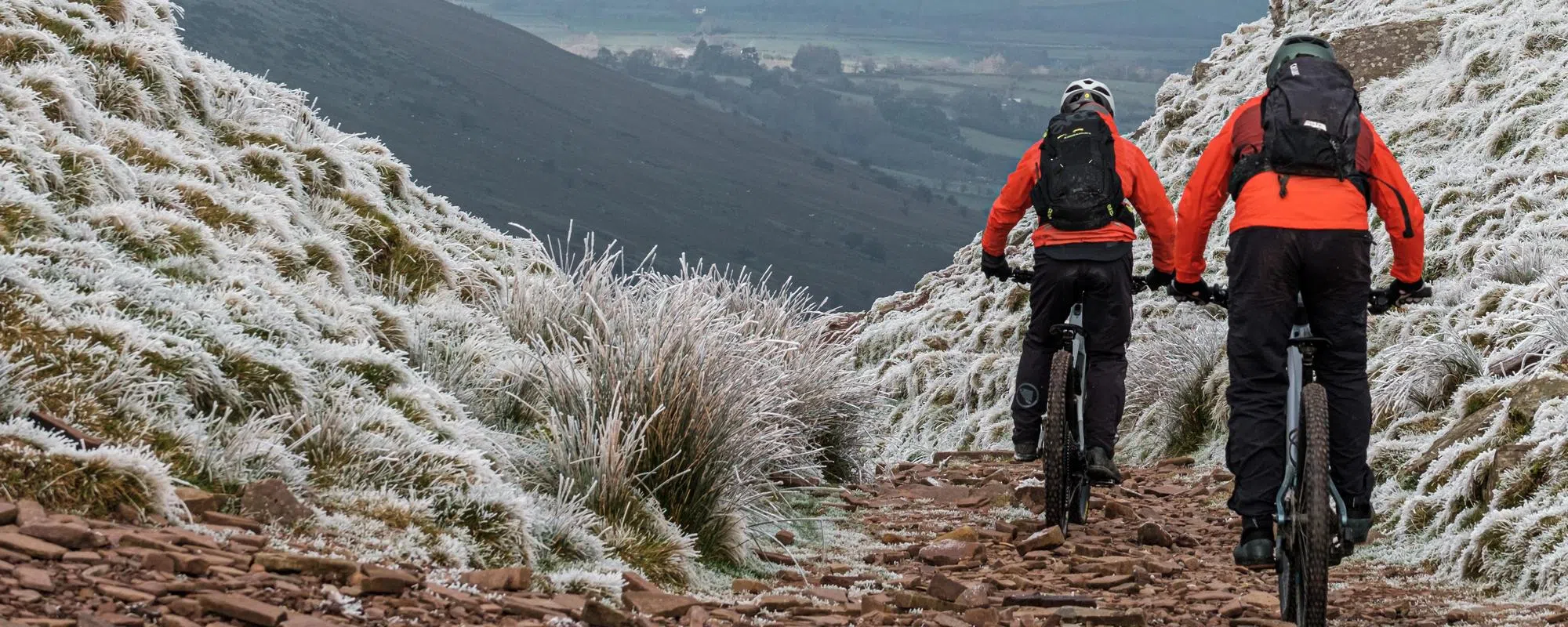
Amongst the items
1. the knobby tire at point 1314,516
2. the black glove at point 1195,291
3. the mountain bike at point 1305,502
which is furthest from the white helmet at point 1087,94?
the knobby tire at point 1314,516

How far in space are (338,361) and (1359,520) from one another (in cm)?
448

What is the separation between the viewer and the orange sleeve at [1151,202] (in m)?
7.44

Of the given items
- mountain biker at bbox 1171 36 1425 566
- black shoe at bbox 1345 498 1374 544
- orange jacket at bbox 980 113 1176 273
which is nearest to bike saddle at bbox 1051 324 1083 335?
orange jacket at bbox 980 113 1176 273

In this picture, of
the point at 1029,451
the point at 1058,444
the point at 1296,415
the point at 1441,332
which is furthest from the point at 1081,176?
the point at 1441,332

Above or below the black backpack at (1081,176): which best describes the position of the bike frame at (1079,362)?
below

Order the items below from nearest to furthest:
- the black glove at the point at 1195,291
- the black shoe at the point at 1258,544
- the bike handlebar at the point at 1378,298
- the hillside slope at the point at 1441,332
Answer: the black shoe at the point at 1258,544, the bike handlebar at the point at 1378,298, the black glove at the point at 1195,291, the hillside slope at the point at 1441,332

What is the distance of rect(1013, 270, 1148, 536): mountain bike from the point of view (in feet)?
23.9

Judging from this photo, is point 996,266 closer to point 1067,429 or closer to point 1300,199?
point 1067,429

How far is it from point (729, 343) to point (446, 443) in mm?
1887

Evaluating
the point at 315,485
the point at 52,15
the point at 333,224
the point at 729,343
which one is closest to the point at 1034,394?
the point at 729,343

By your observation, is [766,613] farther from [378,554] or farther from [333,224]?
[333,224]

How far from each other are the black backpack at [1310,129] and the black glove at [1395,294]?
1.93 feet

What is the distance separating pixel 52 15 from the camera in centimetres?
991

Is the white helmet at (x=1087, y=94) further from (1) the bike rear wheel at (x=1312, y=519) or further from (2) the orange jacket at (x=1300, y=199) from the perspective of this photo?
(1) the bike rear wheel at (x=1312, y=519)
